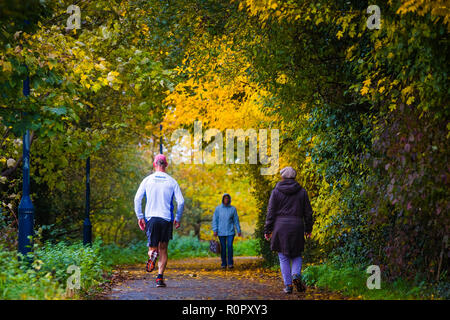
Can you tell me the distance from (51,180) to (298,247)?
873cm

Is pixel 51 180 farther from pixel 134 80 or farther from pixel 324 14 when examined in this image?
pixel 324 14

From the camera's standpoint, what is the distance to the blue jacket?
51.1ft

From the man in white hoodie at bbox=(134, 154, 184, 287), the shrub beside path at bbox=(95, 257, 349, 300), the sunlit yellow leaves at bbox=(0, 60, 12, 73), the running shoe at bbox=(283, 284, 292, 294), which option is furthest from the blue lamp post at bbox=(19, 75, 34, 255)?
the running shoe at bbox=(283, 284, 292, 294)

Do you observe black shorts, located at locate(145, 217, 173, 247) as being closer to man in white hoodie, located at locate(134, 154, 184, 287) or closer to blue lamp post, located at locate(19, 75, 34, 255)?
man in white hoodie, located at locate(134, 154, 184, 287)

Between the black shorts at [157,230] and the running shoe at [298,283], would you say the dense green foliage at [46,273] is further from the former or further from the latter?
the running shoe at [298,283]

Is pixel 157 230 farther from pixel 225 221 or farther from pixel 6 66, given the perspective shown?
pixel 225 221

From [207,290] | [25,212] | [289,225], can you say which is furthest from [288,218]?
[25,212]

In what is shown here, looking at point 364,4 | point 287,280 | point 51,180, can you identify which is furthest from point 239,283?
point 51,180

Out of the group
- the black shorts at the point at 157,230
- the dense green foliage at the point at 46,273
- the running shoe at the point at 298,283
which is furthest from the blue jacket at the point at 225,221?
the running shoe at the point at 298,283

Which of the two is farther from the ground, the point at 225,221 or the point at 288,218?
the point at 288,218

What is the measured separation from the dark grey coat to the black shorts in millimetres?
1736

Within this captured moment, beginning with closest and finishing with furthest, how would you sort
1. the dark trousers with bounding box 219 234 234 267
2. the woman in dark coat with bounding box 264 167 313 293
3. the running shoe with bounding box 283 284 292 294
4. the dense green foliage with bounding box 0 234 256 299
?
the dense green foliage with bounding box 0 234 256 299
the running shoe with bounding box 283 284 292 294
the woman in dark coat with bounding box 264 167 313 293
the dark trousers with bounding box 219 234 234 267

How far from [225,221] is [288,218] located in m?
6.52

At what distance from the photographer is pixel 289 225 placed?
914cm
